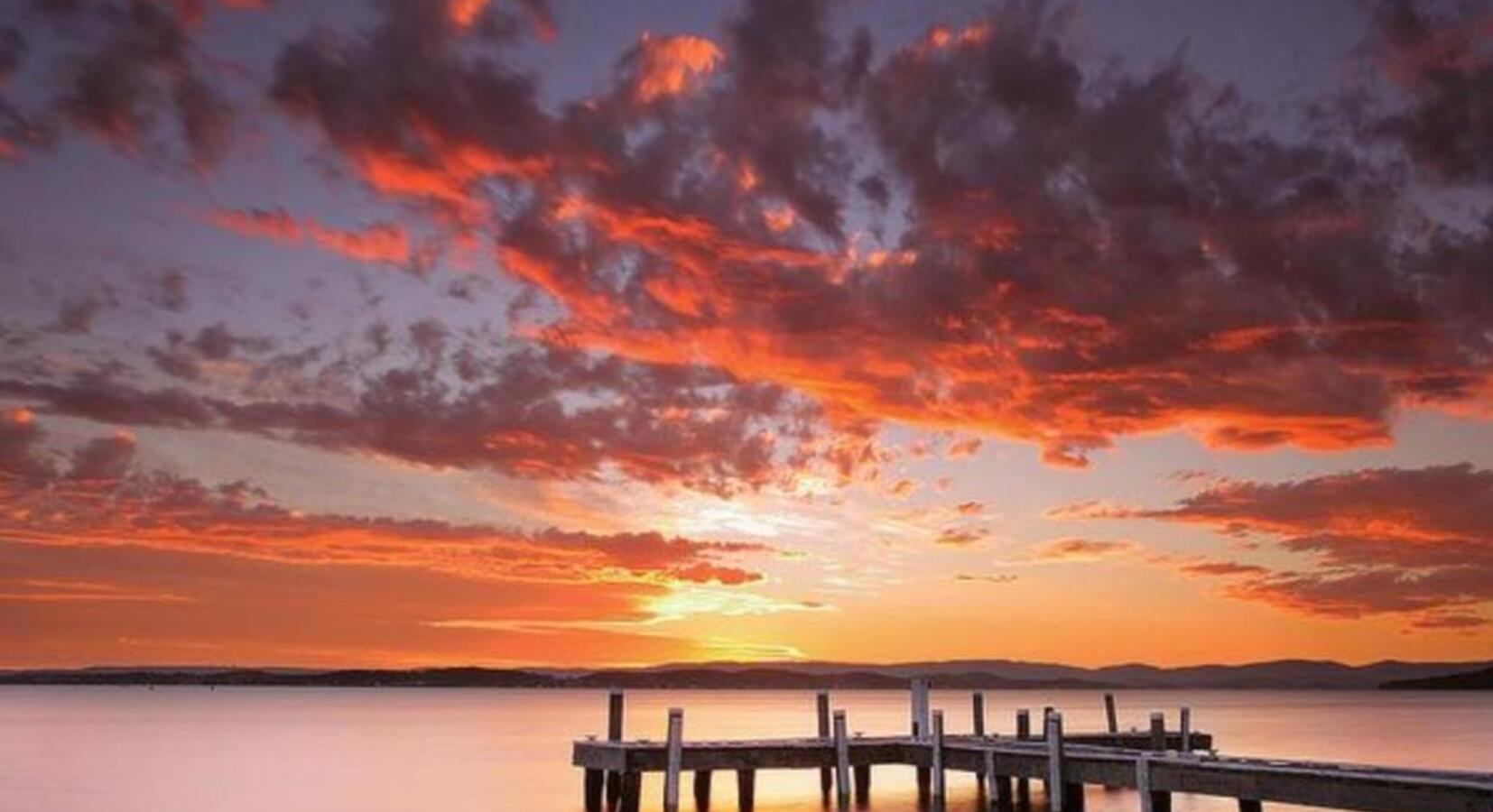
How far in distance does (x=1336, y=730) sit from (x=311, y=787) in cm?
8758

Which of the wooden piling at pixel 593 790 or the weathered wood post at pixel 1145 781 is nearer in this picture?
the weathered wood post at pixel 1145 781

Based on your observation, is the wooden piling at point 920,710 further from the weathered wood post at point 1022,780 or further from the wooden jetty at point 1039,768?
the weathered wood post at point 1022,780

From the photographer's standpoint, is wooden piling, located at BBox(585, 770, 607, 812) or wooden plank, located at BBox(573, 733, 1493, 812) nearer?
wooden plank, located at BBox(573, 733, 1493, 812)

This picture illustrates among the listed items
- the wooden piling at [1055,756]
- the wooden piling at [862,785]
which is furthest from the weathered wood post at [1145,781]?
the wooden piling at [862,785]

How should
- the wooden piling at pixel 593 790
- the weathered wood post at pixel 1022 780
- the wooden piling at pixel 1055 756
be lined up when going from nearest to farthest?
1. the wooden piling at pixel 1055 756
2. the wooden piling at pixel 593 790
3. the weathered wood post at pixel 1022 780

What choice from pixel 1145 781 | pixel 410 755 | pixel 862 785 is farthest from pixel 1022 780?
pixel 410 755

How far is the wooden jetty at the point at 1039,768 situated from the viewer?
949 inches

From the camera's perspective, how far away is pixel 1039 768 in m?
33.0

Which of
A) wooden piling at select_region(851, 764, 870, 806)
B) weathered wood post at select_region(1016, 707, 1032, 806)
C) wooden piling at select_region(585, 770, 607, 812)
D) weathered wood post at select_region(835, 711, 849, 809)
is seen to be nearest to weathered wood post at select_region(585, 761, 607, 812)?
wooden piling at select_region(585, 770, 607, 812)

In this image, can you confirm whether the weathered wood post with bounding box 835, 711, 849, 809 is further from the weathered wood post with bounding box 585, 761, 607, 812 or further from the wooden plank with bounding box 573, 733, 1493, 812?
the weathered wood post with bounding box 585, 761, 607, 812

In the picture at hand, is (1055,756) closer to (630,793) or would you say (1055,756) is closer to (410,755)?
(630,793)

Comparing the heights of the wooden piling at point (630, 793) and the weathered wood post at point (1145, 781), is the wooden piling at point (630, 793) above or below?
below

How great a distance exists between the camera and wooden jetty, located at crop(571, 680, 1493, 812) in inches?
949

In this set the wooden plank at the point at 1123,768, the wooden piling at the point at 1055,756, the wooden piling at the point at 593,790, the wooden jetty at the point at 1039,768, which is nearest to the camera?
the wooden plank at the point at 1123,768
